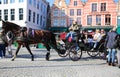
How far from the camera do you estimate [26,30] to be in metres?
12.5

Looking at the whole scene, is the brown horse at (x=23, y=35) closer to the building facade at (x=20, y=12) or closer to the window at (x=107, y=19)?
the building facade at (x=20, y=12)

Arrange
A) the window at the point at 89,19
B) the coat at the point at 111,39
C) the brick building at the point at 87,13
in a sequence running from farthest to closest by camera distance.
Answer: the window at the point at 89,19 → the brick building at the point at 87,13 → the coat at the point at 111,39

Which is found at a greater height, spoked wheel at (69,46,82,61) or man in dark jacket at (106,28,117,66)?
man in dark jacket at (106,28,117,66)

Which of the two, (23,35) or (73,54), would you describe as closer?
(23,35)

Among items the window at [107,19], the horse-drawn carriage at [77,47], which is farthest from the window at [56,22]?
the horse-drawn carriage at [77,47]

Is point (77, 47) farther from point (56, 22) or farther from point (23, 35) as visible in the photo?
point (56, 22)

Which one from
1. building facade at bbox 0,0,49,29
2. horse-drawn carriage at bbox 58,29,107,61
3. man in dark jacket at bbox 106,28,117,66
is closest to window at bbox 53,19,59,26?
building facade at bbox 0,0,49,29

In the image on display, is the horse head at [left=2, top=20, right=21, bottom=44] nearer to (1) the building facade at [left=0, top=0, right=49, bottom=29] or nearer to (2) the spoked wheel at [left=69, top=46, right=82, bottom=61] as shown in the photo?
(2) the spoked wheel at [left=69, top=46, right=82, bottom=61]

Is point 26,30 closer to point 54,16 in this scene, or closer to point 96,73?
point 96,73

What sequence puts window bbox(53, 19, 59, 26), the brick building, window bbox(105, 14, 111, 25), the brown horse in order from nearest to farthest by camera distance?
the brown horse
window bbox(105, 14, 111, 25)
the brick building
window bbox(53, 19, 59, 26)

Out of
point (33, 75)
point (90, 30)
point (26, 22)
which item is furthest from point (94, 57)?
point (90, 30)

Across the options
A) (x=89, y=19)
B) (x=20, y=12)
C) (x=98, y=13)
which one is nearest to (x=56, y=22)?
(x=89, y=19)

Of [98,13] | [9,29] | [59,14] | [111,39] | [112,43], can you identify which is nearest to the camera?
[112,43]

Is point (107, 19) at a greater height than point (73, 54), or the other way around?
point (107, 19)
